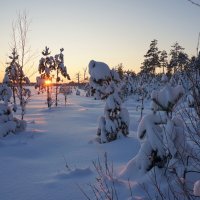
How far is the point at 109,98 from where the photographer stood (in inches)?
398

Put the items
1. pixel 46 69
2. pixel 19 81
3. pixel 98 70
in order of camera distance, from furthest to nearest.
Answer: pixel 46 69 → pixel 19 81 → pixel 98 70

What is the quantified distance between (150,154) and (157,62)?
61.2 metres

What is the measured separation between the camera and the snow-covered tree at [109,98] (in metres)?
9.78

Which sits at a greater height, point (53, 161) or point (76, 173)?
point (76, 173)

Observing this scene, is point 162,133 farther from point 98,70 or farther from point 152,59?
point 152,59

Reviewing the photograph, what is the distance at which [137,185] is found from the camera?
5332 mm

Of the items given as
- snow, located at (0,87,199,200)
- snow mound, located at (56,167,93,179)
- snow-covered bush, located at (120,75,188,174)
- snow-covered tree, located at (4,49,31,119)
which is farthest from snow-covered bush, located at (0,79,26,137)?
snow-covered bush, located at (120,75,188,174)

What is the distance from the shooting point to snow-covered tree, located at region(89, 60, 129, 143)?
9781mm

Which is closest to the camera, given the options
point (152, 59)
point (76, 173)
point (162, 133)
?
point (162, 133)

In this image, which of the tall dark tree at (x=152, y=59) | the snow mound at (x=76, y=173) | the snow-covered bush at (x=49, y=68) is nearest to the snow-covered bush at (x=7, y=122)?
the snow mound at (x=76, y=173)

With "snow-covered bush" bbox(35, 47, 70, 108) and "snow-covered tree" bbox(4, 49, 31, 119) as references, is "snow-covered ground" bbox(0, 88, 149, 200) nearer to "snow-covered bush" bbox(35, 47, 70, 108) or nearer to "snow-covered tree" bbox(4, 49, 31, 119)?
"snow-covered tree" bbox(4, 49, 31, 119)

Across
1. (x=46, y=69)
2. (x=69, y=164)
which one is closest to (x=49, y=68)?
(x=46, y=69)

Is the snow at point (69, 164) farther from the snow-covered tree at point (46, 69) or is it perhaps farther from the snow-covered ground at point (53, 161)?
the snow-covered tree at point (46, 69)

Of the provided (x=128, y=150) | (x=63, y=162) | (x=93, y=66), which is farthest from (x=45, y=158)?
(x=93, y=66)
